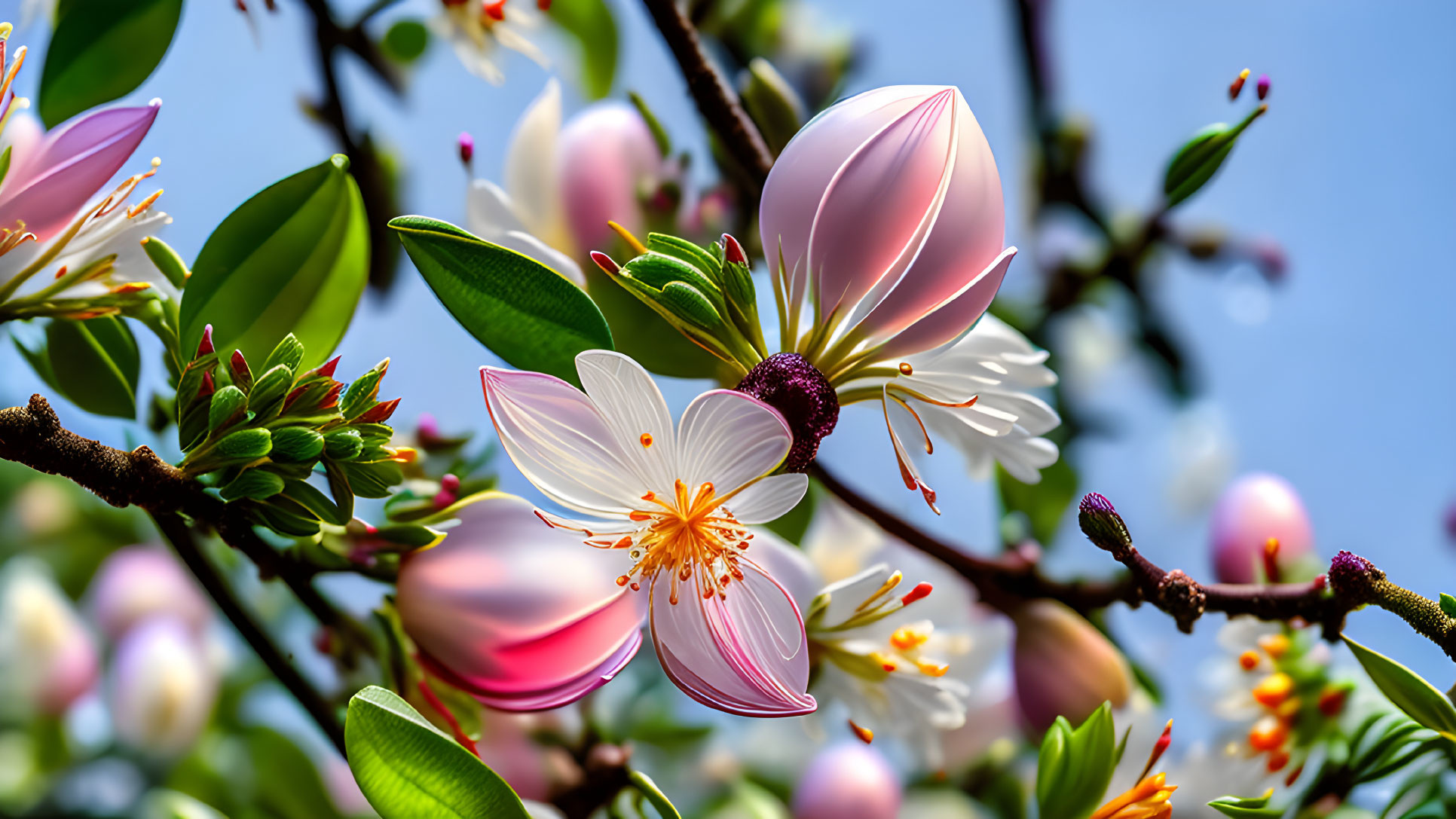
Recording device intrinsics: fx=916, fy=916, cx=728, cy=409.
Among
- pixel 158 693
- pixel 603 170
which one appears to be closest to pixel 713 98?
pixel 603 170

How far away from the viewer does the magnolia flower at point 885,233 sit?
22 centimetres

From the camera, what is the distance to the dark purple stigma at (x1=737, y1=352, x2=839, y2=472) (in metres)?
0.23

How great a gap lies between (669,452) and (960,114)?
11 centimetres

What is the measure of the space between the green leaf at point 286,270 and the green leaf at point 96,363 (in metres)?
0.05

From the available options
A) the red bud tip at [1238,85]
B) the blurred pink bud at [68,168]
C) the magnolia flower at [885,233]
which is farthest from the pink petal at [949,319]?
the blurred pink bud at [68,168]

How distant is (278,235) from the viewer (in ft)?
0.91

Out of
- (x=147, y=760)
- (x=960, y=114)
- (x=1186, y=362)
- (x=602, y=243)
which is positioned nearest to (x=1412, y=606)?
(x=960, y=114)

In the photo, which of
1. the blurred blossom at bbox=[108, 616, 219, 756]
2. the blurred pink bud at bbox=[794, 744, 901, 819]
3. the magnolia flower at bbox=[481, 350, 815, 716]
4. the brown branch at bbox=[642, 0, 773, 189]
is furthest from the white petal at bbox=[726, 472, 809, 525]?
the blurred blossom at bbox=[108, 616, 219, 756]

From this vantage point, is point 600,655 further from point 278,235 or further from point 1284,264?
point 1284,264

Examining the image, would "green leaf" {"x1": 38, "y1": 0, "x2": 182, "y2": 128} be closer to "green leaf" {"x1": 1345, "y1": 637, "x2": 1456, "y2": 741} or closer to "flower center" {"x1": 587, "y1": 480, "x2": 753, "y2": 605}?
"flower center" {"x1": 587, "y1": 480, "x2": 753, "y2": 605}

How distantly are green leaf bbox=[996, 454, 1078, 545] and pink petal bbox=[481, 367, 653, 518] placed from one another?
29 cm

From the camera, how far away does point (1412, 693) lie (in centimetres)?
27

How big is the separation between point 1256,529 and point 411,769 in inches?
13.8

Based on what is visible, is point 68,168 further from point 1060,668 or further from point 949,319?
point 1060,668
